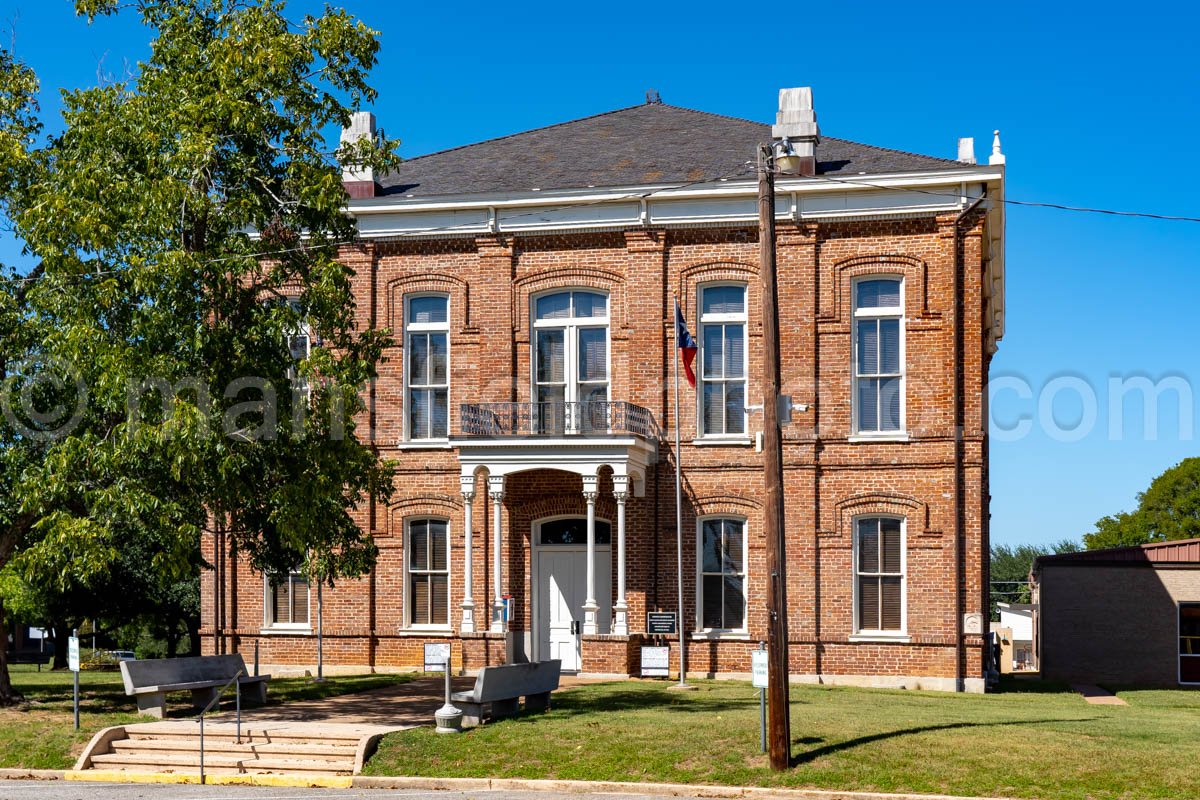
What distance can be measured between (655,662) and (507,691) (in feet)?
20.2

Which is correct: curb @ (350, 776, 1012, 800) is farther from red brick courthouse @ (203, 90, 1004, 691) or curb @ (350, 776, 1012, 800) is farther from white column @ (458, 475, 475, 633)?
white column @ (458, 475, 475, 633)

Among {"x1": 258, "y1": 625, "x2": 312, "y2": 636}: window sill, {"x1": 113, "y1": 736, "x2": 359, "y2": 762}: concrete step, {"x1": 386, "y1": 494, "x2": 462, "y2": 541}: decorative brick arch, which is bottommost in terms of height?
{"x1": 113, "y1": 736, "x2": 359, "y2": 762}: concrete step

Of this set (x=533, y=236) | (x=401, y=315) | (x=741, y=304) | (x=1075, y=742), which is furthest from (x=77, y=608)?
(x=1075, y=742)

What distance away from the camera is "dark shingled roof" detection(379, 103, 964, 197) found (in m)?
29.3

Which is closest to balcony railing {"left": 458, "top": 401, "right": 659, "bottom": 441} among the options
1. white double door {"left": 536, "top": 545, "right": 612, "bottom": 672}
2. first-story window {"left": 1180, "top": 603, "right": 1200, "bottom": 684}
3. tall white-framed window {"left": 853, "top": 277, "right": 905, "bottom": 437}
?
white double door {"left": 536, "top": 545, "right": 612, "bottom": 672}

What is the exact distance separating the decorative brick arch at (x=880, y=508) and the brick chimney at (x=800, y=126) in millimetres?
6360

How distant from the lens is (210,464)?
811 inches

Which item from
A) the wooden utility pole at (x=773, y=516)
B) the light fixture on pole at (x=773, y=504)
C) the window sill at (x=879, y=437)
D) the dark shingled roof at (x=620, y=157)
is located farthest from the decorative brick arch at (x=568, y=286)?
the wooden utility pole at (x=773, y=516)

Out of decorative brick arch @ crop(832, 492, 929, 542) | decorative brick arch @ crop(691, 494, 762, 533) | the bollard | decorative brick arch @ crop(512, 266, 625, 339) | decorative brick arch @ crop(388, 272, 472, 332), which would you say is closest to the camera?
the bollard

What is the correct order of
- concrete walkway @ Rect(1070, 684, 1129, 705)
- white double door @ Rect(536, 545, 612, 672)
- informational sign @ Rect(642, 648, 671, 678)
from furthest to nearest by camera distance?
white double door @ Rect(536, 545, 612, 672) → concrete walkway @ Rect(1070, 684, 1129, 705) → informational sign @ Rect(642, 648, 671, 678)

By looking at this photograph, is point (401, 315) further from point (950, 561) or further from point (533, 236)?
point (950, 561)

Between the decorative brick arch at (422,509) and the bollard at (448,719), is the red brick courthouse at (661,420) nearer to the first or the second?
the decorative brick arch at (422,509)

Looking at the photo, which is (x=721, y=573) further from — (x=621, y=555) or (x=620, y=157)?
(x=620, y=157)

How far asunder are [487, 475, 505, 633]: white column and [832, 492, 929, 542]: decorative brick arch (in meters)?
6.47
